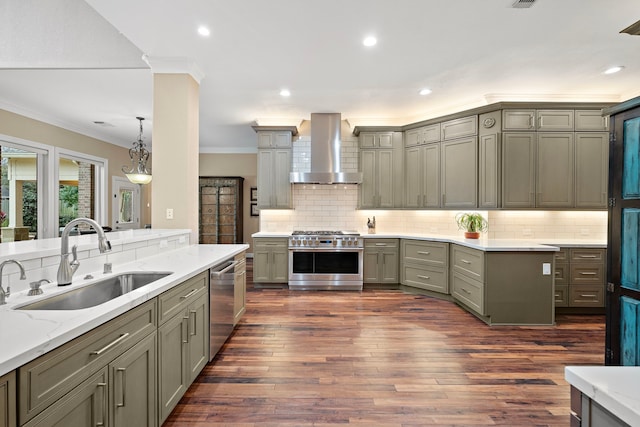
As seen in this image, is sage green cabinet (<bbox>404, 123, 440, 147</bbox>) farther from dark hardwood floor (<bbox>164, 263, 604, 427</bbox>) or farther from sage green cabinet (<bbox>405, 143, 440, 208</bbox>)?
dark hardwood floor (<bbox>164, 263, 604, 427</bbox>)

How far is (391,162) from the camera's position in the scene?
5.19 metres

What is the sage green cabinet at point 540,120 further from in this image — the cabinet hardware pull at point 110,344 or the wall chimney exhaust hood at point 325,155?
the cabinet hardware pull at point 110,344

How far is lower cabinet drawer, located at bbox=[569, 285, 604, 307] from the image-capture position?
3736mm

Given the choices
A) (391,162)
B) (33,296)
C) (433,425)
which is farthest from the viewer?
(391,162)

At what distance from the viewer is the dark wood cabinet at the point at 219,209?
7.42m

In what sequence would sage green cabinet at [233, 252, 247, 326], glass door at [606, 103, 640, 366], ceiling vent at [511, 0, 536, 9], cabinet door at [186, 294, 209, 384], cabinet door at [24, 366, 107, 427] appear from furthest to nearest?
sage green cabinet at [233, 252, 247, 326], ceiling vent at [511, 0, 536, 9], cabinet door at [186, 294, 209, 384], glass door at [606, 103, 640, 366], cabinet door at [24, 366, 107, 427]

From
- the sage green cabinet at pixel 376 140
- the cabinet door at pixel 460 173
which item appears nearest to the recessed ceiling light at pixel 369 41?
the cabinet door at pixel 460 173

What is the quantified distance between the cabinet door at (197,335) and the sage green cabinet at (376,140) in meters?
3.78

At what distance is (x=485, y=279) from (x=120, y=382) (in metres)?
3.47

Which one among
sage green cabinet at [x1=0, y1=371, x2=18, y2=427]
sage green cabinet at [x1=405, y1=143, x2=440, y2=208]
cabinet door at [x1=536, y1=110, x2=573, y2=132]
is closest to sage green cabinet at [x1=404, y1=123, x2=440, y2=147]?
sage green cabinet at [x1=405, y1=143, x2=440, y2=208]

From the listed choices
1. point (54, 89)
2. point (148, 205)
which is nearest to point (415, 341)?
point (54, 89)

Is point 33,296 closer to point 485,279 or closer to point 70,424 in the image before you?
point 70,424

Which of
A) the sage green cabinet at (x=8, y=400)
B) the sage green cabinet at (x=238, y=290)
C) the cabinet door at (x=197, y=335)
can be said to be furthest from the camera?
the sage green cabinet at (x=238, y=290)

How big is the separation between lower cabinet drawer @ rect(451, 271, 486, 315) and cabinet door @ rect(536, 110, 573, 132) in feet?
7.17
